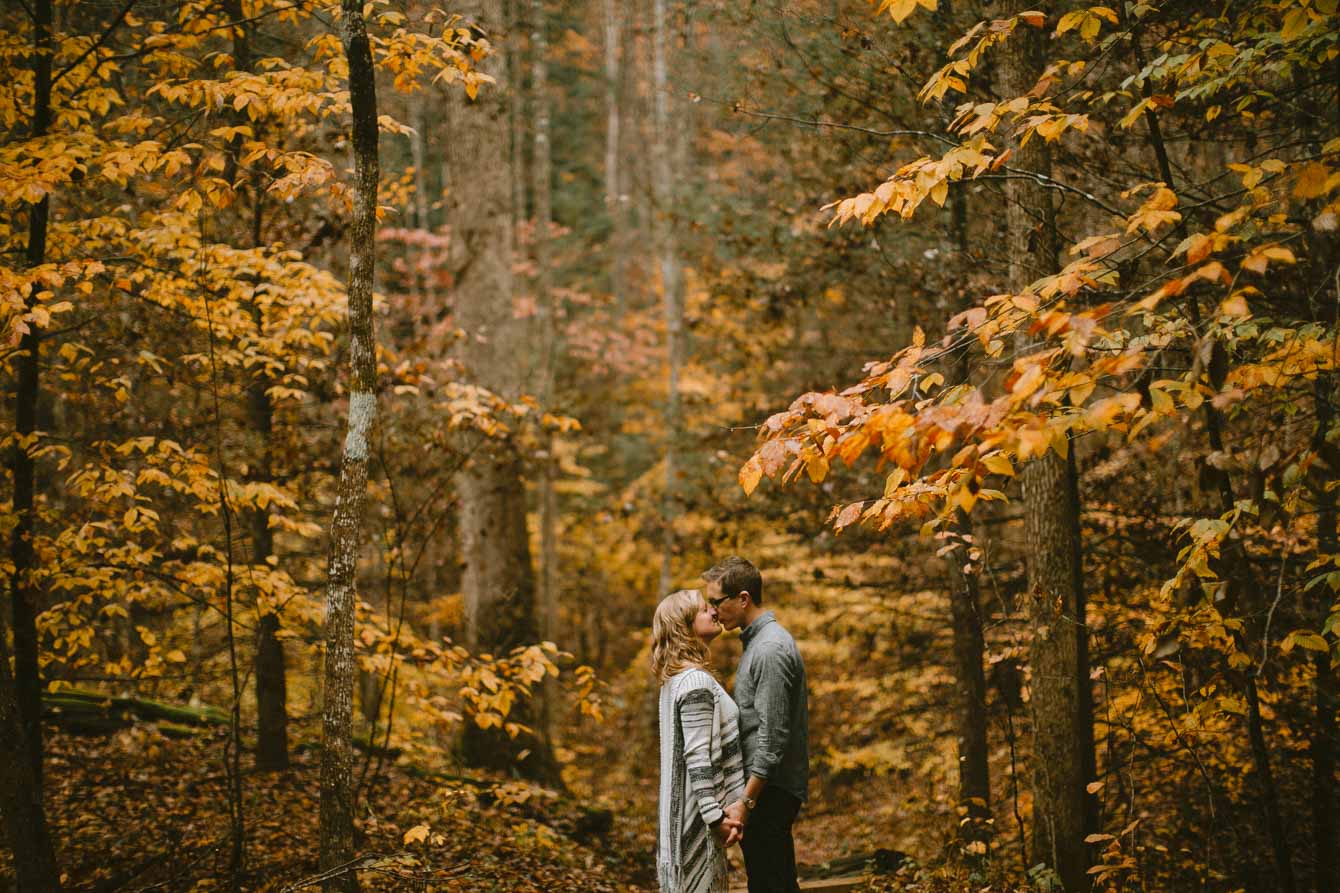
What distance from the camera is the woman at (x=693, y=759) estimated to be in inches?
162

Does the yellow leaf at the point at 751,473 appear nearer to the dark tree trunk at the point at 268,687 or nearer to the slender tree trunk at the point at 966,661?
the slender tree trunk at the point at 966,661

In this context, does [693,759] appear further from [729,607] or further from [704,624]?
[729,607]

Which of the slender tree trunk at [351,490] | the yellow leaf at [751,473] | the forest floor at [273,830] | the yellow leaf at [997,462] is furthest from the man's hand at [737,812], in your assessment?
the yellow leaf at [997,462]

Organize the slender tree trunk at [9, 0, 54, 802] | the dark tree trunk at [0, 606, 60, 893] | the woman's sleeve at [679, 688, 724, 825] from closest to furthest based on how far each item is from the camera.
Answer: the woman's sleeve at [679, 688, 724, 825] → the dark tree trunk at [0, 606, 60, 893] → the slender tree trunk at [9, 0, 54, 802]

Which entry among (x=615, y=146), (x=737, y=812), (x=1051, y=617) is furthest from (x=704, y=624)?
(x=615, y=146)

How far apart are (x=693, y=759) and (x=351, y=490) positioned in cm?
232

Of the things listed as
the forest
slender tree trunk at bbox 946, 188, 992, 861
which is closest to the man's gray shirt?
the forest

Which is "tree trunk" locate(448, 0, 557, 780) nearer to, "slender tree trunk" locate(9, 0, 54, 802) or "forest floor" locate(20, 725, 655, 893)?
"forest floor" locate(20, 725, 655, 893)

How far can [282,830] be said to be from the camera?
22.8 ft

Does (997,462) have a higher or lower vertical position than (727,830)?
higher

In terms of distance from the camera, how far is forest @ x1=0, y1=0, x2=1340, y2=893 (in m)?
3.59

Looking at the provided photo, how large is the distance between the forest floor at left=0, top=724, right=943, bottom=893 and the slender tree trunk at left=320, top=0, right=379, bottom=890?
323 millimetres

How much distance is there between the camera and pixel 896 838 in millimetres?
11328

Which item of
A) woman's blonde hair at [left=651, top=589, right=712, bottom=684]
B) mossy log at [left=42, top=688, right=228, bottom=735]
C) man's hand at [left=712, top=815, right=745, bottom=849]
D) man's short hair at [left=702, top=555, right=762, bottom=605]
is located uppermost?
man's short hair at [left=702, top=555, right=762, bottom=605]
